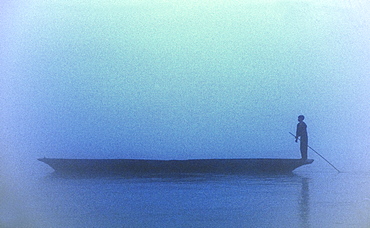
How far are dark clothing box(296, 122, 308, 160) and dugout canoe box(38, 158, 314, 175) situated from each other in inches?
22.0

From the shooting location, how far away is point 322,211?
5.50 metres

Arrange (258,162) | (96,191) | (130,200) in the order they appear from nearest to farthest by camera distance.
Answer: (130,200)
(96,191)
(258,162)

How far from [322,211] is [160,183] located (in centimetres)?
374

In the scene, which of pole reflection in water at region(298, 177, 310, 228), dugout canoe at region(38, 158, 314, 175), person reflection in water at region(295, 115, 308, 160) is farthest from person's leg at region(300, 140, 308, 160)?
pole reflection in water at region(298, 177, 310, 228)

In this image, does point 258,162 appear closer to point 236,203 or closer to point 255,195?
point 255,195

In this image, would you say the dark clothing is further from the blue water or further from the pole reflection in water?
the pole reflection in water

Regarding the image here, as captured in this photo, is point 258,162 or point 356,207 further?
point 258,162

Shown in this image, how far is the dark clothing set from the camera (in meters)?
11.5

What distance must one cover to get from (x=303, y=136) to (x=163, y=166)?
10.5ft

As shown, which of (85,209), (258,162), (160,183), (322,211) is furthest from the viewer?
(258,162)

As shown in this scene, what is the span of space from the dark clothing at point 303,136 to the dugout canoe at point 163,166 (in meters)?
0.56

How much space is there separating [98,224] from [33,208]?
1.30 meters

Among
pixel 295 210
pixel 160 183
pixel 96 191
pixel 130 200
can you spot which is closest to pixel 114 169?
pixel 160 183

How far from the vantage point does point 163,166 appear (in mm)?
11602
